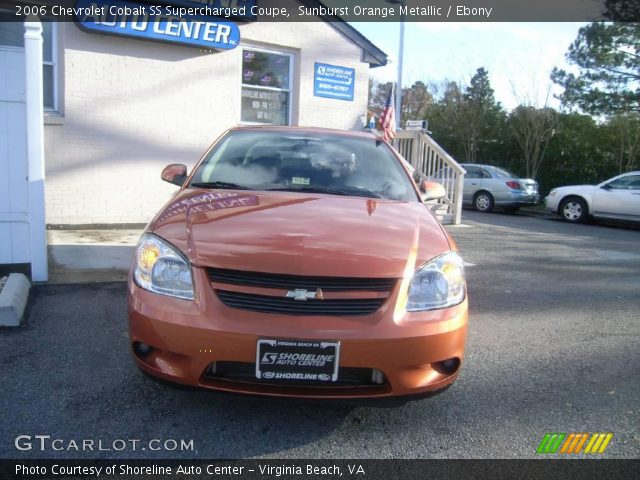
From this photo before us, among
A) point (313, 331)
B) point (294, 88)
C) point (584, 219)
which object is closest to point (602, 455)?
point (313, 331)

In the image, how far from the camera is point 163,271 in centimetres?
258

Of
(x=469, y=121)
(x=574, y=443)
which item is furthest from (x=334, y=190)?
(x=469, y=121)

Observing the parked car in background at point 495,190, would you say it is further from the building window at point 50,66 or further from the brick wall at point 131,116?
the building window at point 50,66

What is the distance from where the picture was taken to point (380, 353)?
2342 mm

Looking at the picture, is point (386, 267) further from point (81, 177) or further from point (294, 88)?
point (294, 88)

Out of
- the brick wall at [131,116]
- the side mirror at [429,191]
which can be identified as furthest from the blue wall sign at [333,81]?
the side mirror at [429,191]

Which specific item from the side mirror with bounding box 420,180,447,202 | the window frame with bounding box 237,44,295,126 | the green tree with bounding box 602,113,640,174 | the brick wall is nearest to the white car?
the green tree with bounding box 602,113,640,174

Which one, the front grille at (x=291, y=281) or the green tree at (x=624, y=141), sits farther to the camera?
the green tree at (x=624, y=141)

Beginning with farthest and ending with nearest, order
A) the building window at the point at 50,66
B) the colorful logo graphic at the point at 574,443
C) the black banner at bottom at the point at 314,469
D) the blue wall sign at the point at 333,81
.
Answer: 1. the blue wall sign at the point at 333,81
2. the building window at the point at 50,66
3. the colorful logo graphic at the point at 574,443
4. the black banner at bottom at the point at 314,469

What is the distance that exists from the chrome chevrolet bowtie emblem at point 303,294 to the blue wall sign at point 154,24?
21.9 ft

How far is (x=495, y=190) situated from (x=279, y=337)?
1429 cm

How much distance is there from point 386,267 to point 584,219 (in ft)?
43.1

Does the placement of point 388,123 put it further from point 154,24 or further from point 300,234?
point 300,234

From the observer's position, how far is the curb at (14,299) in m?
3.83
